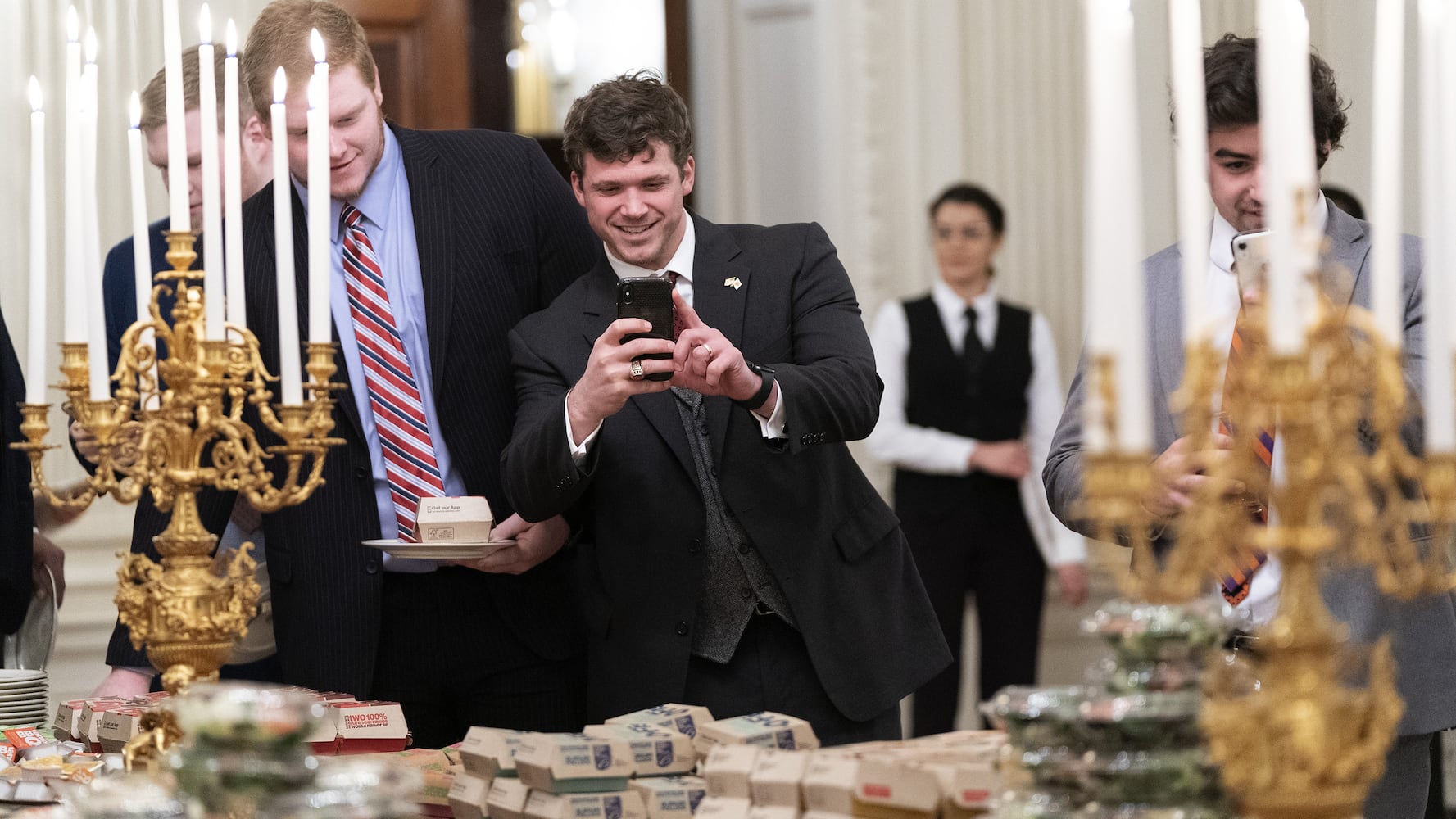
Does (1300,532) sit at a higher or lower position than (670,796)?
higher

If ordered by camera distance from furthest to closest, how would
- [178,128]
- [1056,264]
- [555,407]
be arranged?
[1056,264], [555,407], [178,128]

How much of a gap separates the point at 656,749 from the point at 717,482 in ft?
2.42

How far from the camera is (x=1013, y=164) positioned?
6.13 metres

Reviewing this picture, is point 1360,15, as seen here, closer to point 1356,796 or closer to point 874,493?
point 874,493

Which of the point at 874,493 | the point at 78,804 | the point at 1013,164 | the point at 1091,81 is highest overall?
the point at 1013,164

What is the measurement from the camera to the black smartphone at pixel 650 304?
238 centimetres

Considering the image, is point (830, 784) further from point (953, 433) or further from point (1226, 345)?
point (953, 433)

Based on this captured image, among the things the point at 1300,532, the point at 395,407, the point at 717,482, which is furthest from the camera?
the point at 395,407

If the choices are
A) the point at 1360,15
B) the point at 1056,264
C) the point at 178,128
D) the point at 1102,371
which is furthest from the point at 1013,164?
the point at 1102,371

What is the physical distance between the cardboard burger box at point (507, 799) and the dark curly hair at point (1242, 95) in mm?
1375

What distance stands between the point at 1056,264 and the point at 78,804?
4963 millimetres

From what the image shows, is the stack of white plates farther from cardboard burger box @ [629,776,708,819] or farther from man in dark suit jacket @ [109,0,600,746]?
cardboard burger box @ [629,776,708,819]

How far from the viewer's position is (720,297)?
2.72m

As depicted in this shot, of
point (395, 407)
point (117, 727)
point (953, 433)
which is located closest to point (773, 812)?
point (117, 727)
